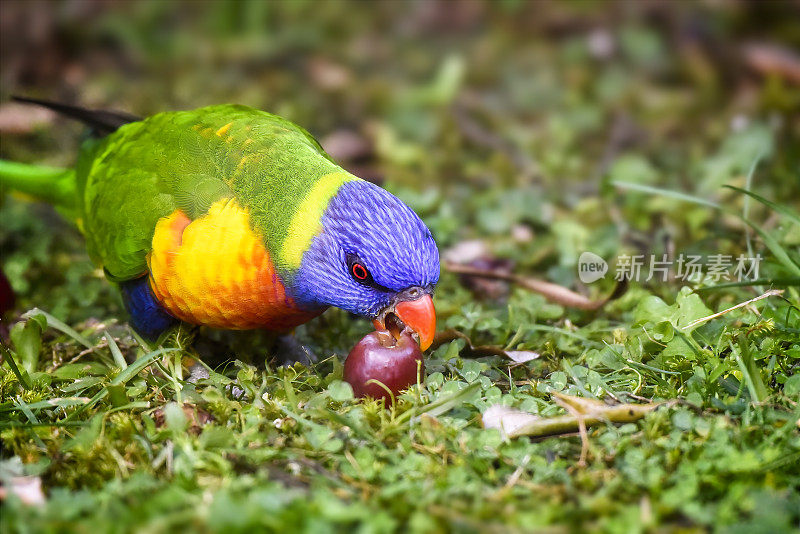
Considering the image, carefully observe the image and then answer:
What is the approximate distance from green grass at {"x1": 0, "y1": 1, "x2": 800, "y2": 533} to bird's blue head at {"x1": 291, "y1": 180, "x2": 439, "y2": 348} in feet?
0.99

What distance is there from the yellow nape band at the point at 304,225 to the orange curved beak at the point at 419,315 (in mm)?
412

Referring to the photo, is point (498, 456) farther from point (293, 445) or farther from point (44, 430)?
point (44, 430)

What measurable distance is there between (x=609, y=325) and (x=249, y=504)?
1.93 metres

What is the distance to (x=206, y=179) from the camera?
2777mm

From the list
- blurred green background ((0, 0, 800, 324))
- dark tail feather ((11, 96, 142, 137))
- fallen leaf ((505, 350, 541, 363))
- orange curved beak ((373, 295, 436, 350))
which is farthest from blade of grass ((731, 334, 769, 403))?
dark tail feather ((11, 96, 142, 137))

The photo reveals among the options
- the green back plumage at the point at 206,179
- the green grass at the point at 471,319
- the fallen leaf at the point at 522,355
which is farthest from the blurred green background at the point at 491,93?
the green back plumage at the point at 206,179

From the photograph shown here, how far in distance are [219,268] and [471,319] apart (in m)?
1.13

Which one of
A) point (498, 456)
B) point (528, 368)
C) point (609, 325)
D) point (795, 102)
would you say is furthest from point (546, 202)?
point (498, 456)

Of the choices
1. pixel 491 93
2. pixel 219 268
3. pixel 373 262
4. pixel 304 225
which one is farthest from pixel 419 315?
pixel 491 93

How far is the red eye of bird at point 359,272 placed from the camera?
2568 millimetres

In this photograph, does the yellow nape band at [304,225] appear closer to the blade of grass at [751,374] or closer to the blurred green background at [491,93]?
the blurred green background at [491,93]

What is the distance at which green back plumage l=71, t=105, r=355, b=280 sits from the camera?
264 cm

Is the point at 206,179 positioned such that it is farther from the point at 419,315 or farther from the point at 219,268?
the point at 419,315

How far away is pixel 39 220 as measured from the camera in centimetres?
407
